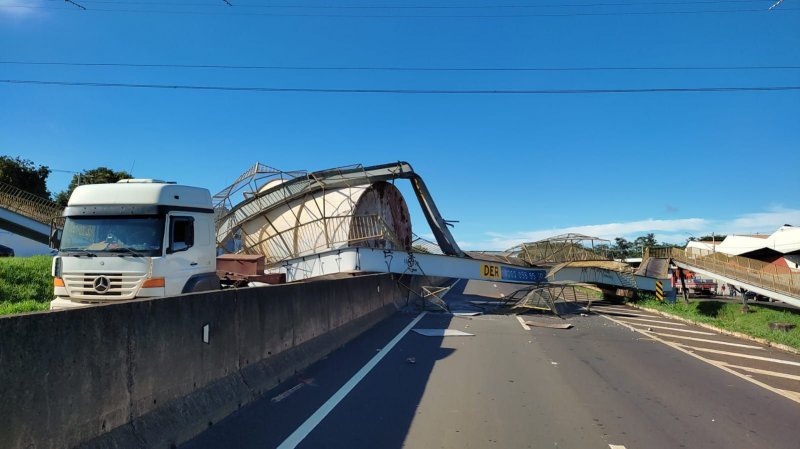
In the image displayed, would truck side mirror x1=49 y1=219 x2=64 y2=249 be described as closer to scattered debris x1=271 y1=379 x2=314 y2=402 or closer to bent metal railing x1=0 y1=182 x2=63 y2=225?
scattered debris x1=271 y1=379 x2=314 y2=402

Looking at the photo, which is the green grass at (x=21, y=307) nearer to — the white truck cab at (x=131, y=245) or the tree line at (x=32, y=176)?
the white truck cab at (x=131, y=245)

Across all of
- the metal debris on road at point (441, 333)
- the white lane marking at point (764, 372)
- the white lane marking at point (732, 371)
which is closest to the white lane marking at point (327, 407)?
the metal debris on road at point (441, 333)

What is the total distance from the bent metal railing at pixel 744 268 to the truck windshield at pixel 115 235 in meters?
36.6

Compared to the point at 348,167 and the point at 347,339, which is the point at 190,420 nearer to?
the point at 347,339

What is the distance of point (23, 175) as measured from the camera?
180 ft

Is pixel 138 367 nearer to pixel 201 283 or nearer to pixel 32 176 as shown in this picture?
pixel 201 283

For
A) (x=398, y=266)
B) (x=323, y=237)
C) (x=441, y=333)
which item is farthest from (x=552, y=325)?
(x=323, y=237)

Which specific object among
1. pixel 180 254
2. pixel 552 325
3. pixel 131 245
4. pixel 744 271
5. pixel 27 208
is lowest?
pixel 552 325

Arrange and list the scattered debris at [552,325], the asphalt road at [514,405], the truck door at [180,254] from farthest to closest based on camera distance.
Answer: the scattered debris at [552,325], the truck door at [180,254], the asphalt road at [514,405]

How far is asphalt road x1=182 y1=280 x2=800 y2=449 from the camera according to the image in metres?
5.66

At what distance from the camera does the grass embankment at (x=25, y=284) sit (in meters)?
19.3

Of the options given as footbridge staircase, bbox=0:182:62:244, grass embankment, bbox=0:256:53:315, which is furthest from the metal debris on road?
footbridge staircase, bbox=0:182:62:244

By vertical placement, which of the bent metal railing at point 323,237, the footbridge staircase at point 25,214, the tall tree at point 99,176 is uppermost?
the tall tree at point 99,176

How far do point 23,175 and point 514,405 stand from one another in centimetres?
6267
